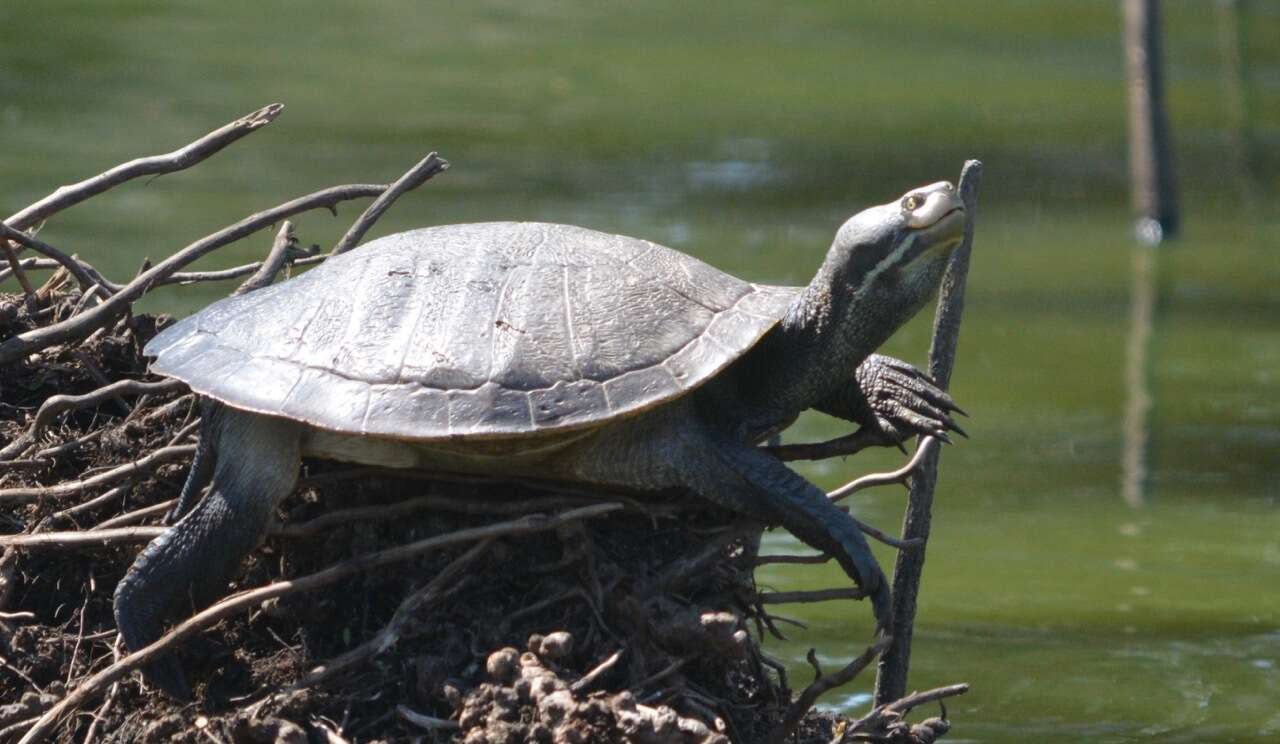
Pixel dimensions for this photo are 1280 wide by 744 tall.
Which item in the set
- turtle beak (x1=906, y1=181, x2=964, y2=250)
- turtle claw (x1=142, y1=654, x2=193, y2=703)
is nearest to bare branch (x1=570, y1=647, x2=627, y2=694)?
turtle claw (x1=142, y1=654, x2=193, y2=703)

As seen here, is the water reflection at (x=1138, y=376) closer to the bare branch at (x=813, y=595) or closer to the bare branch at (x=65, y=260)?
the bare branch at (x=813, y=595)

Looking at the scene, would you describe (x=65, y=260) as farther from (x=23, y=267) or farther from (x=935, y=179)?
(x=935, y=179)

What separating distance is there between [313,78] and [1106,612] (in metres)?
12.3

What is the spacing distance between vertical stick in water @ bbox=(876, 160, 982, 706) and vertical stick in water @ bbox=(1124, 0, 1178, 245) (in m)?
8.73

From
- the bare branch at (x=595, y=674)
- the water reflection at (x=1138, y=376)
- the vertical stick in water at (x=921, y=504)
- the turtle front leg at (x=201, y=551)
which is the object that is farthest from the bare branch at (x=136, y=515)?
the water reflection at (x=1138, y=376)

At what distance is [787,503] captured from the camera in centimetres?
411

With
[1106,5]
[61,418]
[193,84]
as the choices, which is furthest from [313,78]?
[61,418]

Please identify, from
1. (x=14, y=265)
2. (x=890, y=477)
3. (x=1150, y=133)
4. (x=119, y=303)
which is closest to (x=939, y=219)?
(x=890, y=477)

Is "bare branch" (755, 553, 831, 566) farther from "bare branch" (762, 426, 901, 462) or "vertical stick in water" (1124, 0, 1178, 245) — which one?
"vertical stick in water" (1124, 0, 1178, 245)

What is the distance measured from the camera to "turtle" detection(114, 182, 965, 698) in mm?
4113

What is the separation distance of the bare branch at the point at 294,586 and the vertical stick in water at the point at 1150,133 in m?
9.92

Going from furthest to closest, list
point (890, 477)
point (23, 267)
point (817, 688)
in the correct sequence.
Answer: point (23, 267) < point (890, 477) < point (817, 688)

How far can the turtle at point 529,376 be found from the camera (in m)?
4.11

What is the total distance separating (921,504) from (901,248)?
860mm
